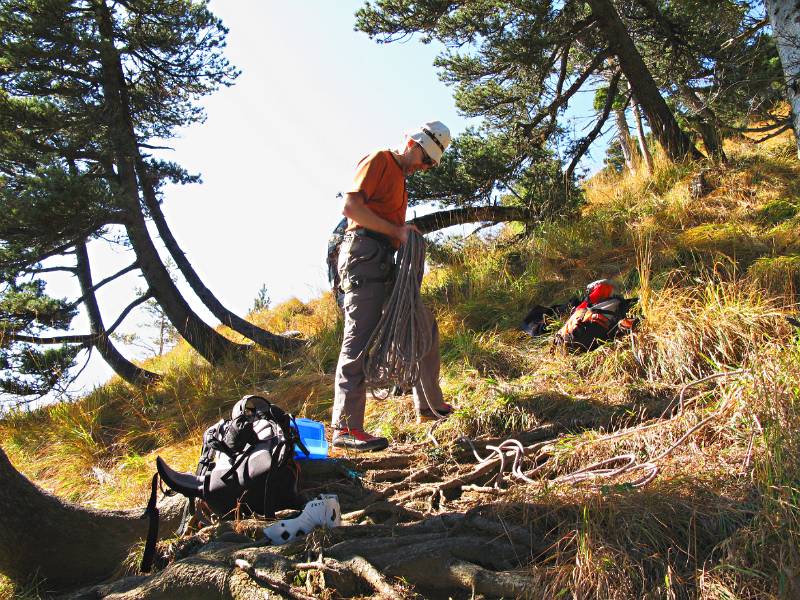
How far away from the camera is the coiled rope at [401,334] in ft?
13.5

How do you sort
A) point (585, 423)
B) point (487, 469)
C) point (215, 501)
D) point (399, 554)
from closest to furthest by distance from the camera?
1. point (399, 554)
2. point (215, 501)
3. point (487, 469)
4. point (585, 423)

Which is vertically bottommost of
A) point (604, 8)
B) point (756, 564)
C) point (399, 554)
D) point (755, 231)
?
point (756, 564)

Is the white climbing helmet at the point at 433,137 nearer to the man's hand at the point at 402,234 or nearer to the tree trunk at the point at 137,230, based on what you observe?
the man's hand at the point at 402,234

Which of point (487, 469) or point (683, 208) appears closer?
point (487, 469)

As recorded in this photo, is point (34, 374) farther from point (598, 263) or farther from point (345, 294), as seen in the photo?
point (598, 263)

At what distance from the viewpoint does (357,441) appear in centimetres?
403

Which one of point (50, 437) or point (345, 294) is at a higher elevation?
point (345, 294)

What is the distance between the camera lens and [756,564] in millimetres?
2260

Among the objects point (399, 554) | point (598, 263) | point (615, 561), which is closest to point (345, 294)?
point (399, 554)

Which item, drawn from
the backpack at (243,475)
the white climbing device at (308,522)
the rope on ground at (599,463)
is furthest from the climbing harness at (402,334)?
the white climbing device at (308,522)

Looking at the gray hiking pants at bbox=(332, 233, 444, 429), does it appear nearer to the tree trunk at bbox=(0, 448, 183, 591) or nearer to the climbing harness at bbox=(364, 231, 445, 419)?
the climbing harness at bbox=(364, 231, 445, 419)

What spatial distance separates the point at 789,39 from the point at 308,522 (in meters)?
5.84

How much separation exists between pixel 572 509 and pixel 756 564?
730 millimetres

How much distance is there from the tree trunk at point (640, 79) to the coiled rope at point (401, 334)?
5.74 meters
